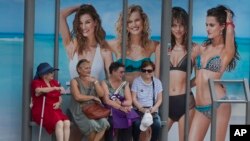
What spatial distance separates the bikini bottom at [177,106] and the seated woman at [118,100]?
94 cm

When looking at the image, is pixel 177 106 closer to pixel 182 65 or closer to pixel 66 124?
pixel 182 65

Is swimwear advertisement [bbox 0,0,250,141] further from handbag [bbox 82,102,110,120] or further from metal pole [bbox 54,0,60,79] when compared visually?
handbag [bbox 82,102,110,120]

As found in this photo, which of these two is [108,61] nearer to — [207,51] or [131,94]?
[131,94]

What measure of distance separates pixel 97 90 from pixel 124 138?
0.93m

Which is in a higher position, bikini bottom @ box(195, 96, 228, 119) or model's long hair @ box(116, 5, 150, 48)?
model's long hair @ box(116, 5, 150, 48)

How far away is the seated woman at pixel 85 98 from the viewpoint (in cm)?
779

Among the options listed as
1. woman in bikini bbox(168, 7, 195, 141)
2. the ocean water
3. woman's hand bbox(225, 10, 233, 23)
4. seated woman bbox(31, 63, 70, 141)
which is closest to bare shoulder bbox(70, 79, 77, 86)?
seated woman bbox(31, 63, 70, 141)

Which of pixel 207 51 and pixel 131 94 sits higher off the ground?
pixel 207 51

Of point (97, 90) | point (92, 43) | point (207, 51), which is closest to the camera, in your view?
point (97, 90)

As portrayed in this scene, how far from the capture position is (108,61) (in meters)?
8.52

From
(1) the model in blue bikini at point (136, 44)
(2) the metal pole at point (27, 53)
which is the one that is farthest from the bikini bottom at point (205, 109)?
(2) the metal pole at point (27, 53)

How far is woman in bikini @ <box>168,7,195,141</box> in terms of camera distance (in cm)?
884

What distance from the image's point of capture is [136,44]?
28.5 ft

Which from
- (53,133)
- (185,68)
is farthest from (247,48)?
(53,133)
